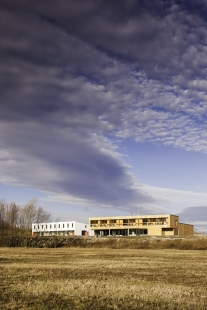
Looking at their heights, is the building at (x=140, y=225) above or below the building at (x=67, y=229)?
above

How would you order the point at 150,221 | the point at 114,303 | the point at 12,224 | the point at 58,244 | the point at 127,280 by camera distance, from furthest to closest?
the point at 150,221 → the point at 12,224 → the point at 58,244 → the point at 127,280 → the point at 114,303

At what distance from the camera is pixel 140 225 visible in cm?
13900

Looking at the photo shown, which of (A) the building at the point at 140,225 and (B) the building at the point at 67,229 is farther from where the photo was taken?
(B) the building at the point at 67,229

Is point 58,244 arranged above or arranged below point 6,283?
below

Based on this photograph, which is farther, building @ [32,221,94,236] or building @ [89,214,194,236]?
building @ [32,221,94,236]

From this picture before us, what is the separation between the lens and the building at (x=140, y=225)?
13425 centimetres

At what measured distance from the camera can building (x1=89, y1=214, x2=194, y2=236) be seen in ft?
440

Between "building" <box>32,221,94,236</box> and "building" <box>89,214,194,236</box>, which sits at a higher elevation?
"building" <box>89,214,194,236</box>

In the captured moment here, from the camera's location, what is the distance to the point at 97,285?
15.8 meters

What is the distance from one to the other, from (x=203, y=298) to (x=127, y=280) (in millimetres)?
5076

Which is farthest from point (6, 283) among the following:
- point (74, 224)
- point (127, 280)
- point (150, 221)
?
point (74, 224)

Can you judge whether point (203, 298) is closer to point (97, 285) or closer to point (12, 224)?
point (97, 285)

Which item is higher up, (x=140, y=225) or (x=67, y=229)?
(x=140, y=225)

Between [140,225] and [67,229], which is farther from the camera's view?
[67,229]
